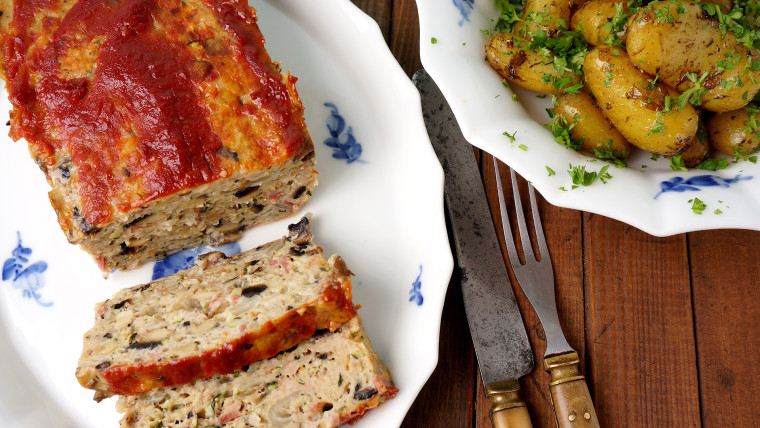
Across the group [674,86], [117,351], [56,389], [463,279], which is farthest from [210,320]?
[674,86]

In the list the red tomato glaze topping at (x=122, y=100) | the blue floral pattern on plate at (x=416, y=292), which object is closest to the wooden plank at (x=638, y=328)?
the blue floral pattern on plate at (x=416, y=292)

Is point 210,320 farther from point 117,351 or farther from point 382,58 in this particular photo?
point 382,58

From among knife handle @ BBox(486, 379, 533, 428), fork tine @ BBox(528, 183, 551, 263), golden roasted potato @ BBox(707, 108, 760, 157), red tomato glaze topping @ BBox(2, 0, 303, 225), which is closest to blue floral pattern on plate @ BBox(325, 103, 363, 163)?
red tomato glaze topping @ BBox(2, 0, 303, 225)

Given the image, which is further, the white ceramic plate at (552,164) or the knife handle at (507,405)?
the knife handle at (507,405)

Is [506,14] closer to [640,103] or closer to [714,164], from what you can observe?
[640,103]

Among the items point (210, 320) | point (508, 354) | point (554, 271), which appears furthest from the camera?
point (554, 271)

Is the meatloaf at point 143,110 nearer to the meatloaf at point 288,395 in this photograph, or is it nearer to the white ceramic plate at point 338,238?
the white ceramic plate at point 338,238

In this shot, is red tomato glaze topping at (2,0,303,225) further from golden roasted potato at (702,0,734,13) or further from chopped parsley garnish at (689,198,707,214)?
golden roasted potato at (702,0,734,13)
